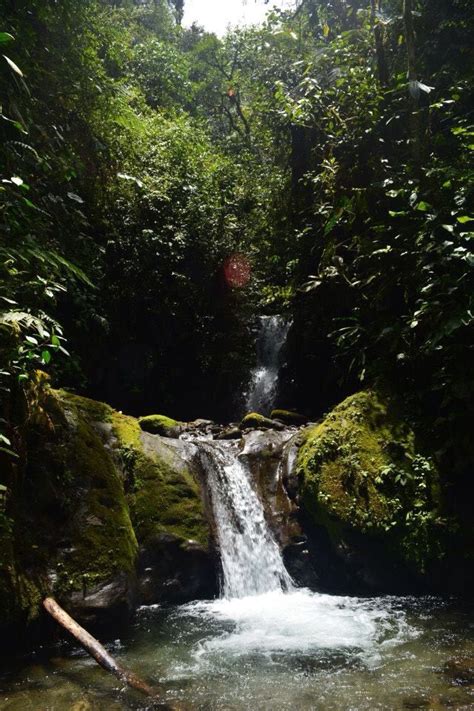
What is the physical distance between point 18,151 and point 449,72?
30.3ft

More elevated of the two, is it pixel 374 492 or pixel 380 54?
pixel 380 54

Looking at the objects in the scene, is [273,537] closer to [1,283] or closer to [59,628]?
[59,628]

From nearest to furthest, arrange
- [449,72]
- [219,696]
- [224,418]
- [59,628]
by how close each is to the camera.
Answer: [219,696]
[59,628]
[449,72]
[224,418]

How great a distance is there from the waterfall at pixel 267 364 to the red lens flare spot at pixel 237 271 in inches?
57.6

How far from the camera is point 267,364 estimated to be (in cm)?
1534

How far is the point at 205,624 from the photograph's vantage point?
256 inches

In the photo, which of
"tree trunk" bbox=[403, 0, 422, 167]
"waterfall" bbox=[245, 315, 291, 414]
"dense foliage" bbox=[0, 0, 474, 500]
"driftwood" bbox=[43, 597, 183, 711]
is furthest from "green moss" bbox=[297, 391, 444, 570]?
"waterfall" bbox=[245, 315, 291, 414]

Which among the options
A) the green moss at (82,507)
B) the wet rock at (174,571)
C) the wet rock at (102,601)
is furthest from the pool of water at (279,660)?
the green moss at (82,507)

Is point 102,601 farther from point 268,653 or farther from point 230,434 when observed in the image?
point 230,434

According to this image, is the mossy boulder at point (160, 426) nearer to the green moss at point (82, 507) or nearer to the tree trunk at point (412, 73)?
the green moss at point (82, 507)

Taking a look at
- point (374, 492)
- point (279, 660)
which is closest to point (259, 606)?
point (279, 660)

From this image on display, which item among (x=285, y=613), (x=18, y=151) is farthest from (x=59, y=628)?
(x=18, y=151)

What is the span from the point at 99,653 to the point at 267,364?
11.0 m

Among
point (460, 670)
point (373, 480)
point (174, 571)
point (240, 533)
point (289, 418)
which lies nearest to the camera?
point (460, 670)
